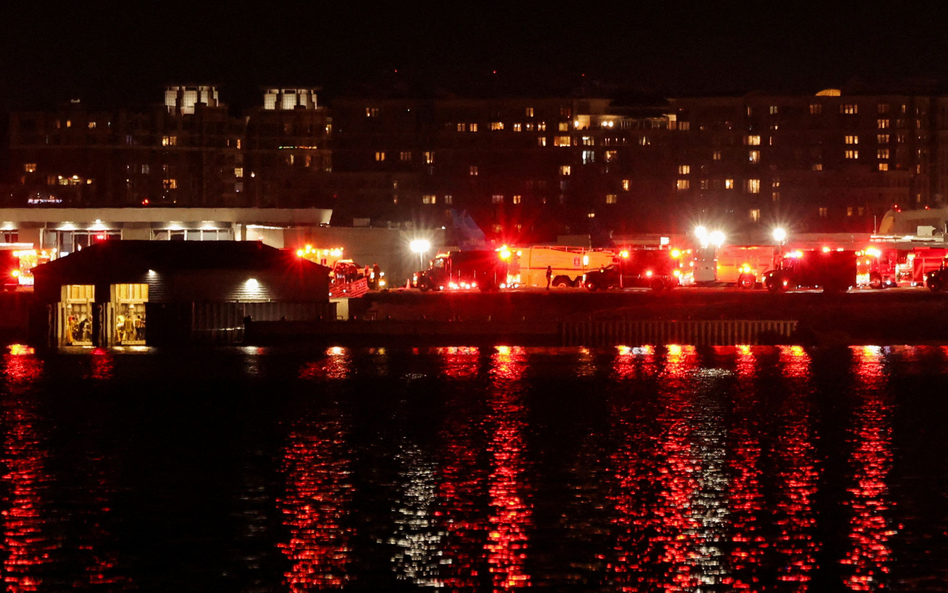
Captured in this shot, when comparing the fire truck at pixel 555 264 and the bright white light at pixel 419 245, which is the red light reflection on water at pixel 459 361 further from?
the bright white light at pixel 419 245

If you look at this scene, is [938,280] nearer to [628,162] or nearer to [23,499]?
[23,499]

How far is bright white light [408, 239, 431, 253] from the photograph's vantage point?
60250 mm

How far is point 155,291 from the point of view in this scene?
4022 cm

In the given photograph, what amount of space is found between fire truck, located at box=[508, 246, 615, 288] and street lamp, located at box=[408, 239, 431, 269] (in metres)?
11.1

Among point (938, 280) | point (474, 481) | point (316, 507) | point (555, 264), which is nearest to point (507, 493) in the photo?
point (474, 481)

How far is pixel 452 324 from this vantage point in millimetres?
38656

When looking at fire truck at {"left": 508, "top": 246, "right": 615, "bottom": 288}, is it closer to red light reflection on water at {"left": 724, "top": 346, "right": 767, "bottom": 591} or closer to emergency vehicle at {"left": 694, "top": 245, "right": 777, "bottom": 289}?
emergency vehicle at {"left": 694, "top": 245, "right": 777, "bottom": 289}

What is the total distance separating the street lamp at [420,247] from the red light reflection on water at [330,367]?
964 inches

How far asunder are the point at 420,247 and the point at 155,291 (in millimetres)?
21801

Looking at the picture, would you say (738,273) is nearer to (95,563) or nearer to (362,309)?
(362,309)

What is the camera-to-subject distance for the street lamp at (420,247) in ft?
198

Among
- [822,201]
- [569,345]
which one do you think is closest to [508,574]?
[569,345]

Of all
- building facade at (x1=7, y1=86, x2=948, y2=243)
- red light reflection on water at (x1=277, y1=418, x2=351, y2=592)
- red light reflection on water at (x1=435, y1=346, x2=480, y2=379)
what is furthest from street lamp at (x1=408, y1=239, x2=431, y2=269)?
building facade at (x1=7, y1=86, x2=948, y2=243)

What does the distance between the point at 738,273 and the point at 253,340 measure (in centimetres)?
2133
